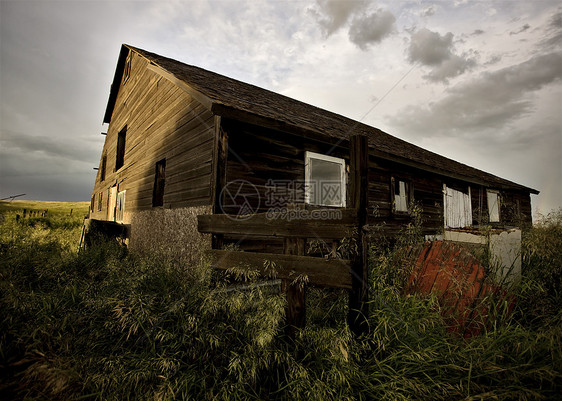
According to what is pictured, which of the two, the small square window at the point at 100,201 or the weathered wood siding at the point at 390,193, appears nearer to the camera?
the weathered wood siding at the point at 390,193

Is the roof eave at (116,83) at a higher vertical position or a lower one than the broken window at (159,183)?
higher

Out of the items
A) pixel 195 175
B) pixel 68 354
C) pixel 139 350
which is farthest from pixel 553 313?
pixel 195 175

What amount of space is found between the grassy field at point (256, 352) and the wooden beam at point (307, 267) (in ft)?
1.09

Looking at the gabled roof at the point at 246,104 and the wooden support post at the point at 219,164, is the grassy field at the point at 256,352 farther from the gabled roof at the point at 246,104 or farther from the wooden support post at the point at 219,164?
the gabled roof at the point at 246,104

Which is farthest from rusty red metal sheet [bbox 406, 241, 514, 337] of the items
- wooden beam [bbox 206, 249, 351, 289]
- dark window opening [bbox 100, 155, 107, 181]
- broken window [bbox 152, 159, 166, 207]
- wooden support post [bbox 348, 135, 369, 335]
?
dark window opening [bbox 100, 155, 107, 181]

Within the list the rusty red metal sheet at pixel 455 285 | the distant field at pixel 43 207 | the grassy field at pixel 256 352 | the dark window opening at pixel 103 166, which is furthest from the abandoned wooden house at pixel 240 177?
the distant field at pixel 43 207

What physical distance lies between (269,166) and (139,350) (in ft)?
15.1

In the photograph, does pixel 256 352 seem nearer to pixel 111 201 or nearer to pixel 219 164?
pixel 219 164

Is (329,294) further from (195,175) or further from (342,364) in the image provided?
(195,175)

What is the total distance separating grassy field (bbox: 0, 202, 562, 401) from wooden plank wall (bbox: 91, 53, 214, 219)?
10.3 feet

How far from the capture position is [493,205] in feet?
51.3

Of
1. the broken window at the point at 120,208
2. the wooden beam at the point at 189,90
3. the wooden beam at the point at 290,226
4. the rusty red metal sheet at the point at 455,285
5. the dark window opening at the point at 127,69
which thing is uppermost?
the dark window opening at the point at 127,69

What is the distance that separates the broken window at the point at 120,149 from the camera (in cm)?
1188

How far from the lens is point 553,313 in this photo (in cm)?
289
